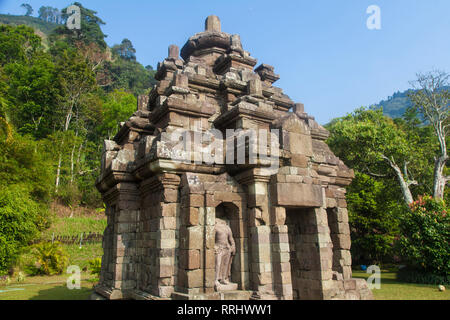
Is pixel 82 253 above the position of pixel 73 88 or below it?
below

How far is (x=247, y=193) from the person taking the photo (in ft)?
21.5

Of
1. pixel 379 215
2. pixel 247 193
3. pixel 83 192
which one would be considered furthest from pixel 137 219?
pixel 83 192

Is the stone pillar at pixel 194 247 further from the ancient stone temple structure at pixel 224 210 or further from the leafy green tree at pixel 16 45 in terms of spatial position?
the leafy green tree at pixel 16 45

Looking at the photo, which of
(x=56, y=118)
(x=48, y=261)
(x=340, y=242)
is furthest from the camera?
(x=56, y=118)

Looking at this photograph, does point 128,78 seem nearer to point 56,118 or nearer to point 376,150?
point 56,118

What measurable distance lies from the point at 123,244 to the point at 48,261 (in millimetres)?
13900

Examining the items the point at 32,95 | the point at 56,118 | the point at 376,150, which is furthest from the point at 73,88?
the point at 376,150

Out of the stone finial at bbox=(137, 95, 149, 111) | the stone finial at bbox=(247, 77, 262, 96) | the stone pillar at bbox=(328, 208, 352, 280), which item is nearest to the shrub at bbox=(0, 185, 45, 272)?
the stone finial at bbox=(137, 95, 149, 111)

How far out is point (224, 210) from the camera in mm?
6730

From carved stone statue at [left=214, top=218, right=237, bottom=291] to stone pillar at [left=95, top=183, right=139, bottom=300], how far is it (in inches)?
90.6

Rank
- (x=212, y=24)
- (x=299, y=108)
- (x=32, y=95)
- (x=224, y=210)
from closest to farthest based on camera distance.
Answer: (x=224, y=210)
(x=299, y=108)
(x=212, y=24)
(x=32, y=95)

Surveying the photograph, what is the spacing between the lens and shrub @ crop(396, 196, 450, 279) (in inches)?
527

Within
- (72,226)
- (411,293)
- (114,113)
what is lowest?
(411,293)

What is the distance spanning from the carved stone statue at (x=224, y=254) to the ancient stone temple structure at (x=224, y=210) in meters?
0.02
